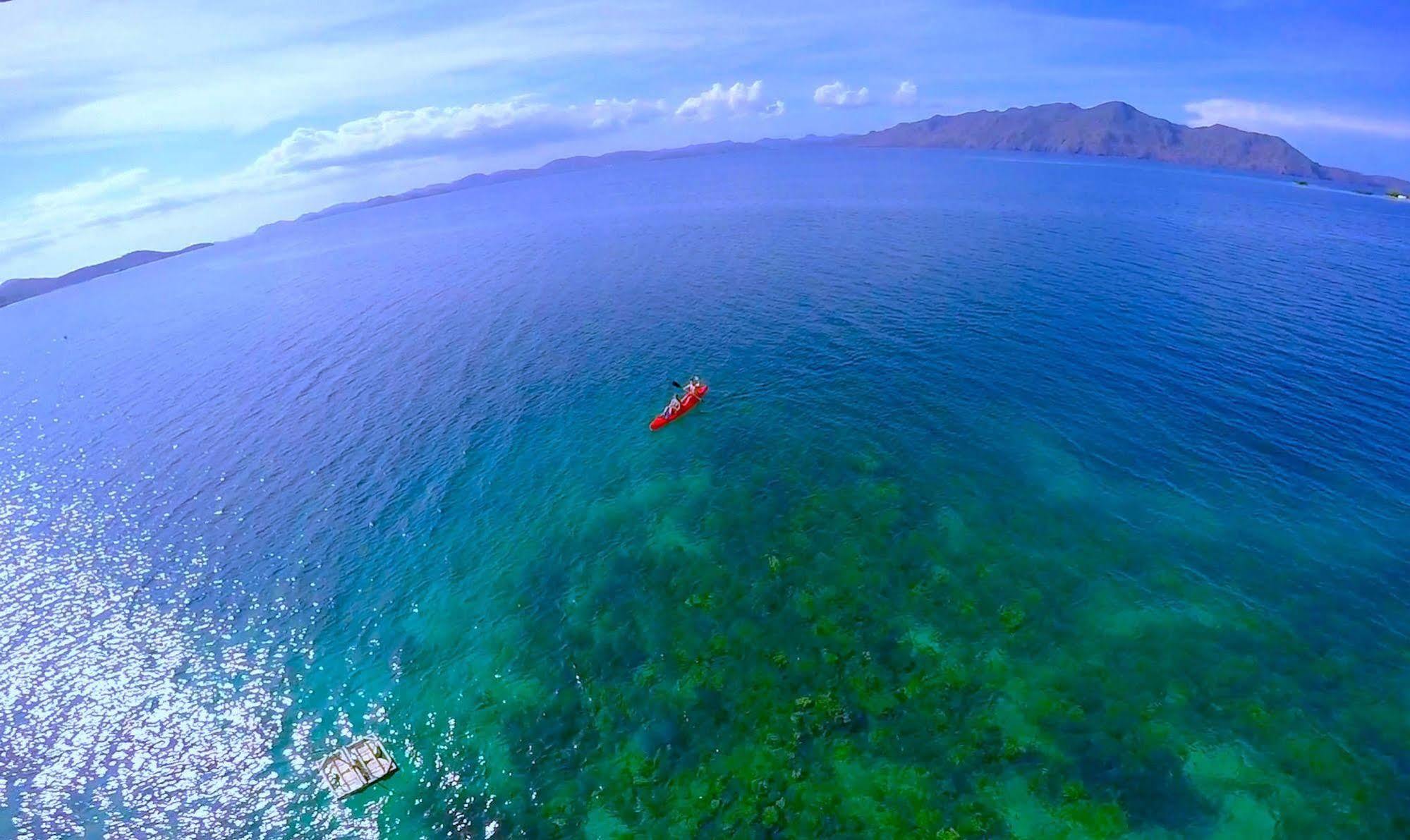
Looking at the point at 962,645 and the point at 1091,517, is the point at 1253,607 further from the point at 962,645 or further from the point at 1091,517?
the point at 962,645

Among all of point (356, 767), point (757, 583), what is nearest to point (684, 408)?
point (757, 583)

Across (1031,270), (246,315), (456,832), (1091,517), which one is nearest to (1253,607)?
(1091,517)

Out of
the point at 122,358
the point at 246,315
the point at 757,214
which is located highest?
the point at 757,214

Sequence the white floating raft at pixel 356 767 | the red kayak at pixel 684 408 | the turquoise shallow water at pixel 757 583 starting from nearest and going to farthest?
the turquoise shallow water at pixel 757 583 < the white floating raft at pixel 356 767 < the red kayak at pixel 684 408

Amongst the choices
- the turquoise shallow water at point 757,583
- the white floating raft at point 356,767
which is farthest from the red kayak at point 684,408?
the white floating raft at point 356,767

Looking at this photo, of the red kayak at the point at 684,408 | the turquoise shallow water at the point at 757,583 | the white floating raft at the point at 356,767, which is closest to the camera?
the turquoise shallow water at the point at 757,583

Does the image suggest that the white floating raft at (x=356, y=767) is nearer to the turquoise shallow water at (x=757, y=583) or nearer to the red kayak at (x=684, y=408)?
the turquoise shallow water at (x=757, y=583)

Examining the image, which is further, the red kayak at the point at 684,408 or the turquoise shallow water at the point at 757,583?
the red kayak at the point at 684,408
